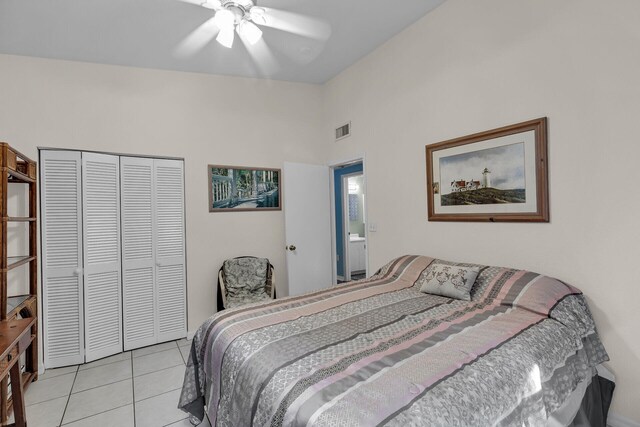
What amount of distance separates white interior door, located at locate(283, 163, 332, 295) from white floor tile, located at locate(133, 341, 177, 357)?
1453 millimetres

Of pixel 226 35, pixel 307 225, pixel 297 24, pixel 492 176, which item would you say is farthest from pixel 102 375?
pixel 492 176

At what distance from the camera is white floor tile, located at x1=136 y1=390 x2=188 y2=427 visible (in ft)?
7.19

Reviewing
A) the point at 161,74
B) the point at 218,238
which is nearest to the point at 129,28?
the point at 161,74

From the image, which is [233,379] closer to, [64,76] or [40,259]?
[40,259]

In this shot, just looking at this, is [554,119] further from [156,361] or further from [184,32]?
[156,361]

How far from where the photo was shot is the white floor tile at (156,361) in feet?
9.73

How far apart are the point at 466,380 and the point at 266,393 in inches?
31.8

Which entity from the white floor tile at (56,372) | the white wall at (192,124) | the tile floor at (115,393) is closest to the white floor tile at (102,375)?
the tile floor at (115,393)

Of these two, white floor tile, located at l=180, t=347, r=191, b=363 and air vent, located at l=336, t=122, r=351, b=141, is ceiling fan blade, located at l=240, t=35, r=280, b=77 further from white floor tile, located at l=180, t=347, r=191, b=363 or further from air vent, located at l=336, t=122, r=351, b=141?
white floor tile, located at l=180, t=347, r=191, b=363

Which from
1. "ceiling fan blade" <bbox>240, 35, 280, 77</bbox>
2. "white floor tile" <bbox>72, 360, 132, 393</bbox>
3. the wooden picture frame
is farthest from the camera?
the wooden picture frame

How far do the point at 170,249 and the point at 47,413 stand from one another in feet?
5.46

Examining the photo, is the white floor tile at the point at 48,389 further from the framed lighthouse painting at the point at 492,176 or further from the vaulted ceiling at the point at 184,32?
the framed lighthouse painting at the point at 492,176

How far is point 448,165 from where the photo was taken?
2818mm

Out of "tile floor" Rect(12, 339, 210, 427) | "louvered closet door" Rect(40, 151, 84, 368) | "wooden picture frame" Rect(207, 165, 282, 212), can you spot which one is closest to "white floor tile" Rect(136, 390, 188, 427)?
"tile floor" Rect(12, 339, 210, 427)
